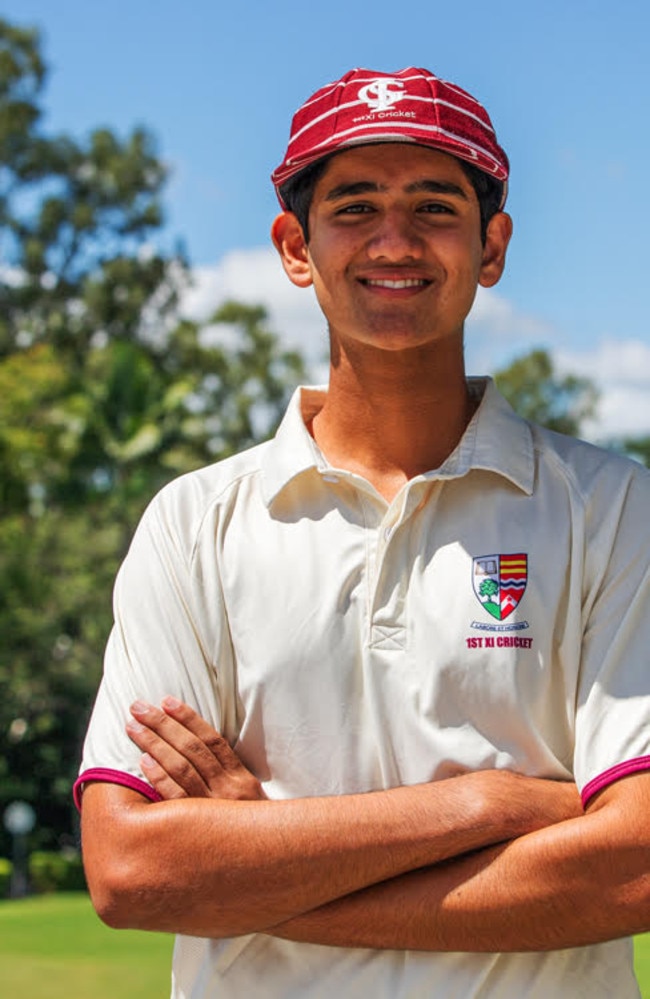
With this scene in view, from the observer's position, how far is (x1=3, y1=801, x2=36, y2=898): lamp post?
28.8 metres

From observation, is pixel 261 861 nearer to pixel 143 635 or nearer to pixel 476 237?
pixel 143 635

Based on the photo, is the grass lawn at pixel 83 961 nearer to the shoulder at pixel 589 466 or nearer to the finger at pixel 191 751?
the finger at pixel 191 751

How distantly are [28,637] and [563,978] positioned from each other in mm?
28880

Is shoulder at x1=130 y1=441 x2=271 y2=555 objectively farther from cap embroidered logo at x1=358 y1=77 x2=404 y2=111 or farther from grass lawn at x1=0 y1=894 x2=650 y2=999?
grass lawn at x1=0 y1=894 x2=650 y2=999

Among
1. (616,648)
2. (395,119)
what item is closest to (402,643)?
(616,648)

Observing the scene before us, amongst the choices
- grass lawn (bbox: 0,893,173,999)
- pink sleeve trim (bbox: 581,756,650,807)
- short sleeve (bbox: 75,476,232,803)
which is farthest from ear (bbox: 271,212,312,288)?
grass lawn (bbox: 0,893,173,999)

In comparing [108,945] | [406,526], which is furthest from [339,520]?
[108,945]

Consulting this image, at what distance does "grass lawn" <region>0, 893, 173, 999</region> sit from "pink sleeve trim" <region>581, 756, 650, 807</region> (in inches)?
360

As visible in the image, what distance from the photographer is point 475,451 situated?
258 cm

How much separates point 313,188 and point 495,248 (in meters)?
0.37

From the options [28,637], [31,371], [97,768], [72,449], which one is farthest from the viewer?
[28,637]

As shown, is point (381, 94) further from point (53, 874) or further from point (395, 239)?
point (53, 874)

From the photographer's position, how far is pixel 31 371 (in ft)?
91.6

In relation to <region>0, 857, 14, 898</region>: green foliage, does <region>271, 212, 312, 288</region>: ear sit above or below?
above
